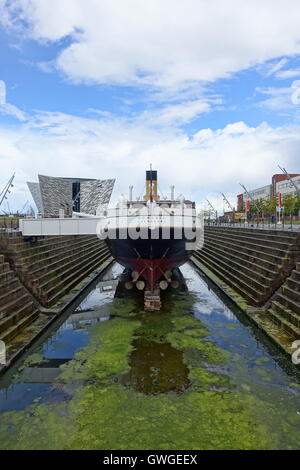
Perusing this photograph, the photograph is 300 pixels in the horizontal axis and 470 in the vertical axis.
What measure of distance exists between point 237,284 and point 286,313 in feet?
21.4

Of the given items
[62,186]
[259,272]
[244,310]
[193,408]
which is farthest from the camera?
[62,186]

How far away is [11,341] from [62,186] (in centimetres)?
7228

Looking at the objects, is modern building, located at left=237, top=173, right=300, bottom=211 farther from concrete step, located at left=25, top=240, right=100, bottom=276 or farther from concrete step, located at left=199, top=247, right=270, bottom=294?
concrete step, located at left=25, top=240, right=100, bottom=276

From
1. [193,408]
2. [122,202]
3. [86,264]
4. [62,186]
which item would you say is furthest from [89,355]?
[62,186]

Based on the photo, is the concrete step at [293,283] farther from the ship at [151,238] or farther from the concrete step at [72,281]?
the concrete step at [72,281]

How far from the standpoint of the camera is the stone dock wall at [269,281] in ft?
35.1

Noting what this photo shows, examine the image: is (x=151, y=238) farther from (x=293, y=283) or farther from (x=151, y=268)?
(x=293, y=283)

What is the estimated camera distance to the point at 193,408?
7.14 meters

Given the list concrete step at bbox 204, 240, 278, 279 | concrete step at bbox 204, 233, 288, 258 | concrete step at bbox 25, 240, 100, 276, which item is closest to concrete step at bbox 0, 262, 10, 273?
concrete step at bbox 25, 240, 100, 276

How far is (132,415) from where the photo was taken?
6.91 meters

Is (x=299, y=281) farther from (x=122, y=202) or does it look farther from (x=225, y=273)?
(x=122, y=202)

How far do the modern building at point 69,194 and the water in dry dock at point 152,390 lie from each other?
6115 cm

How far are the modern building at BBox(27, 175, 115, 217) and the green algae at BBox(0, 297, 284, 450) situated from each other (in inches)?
2487

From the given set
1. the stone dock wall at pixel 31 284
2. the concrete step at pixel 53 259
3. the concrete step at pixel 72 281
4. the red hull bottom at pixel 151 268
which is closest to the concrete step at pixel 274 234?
the red hull bottom at pixel 151 268
